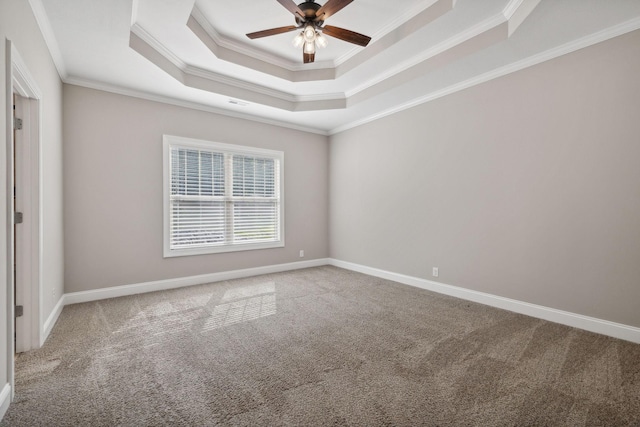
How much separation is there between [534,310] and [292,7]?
393cm

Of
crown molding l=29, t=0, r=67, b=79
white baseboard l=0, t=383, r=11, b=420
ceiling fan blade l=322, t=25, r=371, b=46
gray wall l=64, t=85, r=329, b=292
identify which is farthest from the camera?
gray wall l=64, t=85, r=329, b=292

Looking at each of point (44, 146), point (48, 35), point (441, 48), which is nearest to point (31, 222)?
point (44, 146)

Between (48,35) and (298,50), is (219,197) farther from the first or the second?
(48,35)

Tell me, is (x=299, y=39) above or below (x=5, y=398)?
above

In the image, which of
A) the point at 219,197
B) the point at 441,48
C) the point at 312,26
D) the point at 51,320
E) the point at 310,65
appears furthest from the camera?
the point at 219,197

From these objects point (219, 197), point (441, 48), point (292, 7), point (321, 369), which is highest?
point (441, 48)

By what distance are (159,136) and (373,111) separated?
11.1 feet

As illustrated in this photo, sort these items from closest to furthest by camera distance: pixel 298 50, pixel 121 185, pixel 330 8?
pixel 330 8, pixel 298 50, pixel 121 185

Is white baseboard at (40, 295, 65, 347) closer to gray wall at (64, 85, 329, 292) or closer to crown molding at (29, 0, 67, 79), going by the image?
gray wall at (64, 85, 329, 292)

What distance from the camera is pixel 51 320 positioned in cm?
297

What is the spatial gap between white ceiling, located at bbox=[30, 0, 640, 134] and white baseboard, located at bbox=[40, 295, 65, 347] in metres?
2.68

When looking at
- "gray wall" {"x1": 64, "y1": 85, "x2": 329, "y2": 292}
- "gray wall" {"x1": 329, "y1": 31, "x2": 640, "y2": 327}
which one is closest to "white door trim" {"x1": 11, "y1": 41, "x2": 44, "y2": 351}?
"gray wall" {"x1": 64, "y1": 85, "x2": 329, "y2": 292}

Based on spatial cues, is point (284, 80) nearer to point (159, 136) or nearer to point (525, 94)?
point (159, 136)

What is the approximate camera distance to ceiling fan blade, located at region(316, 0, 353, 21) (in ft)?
7.88
